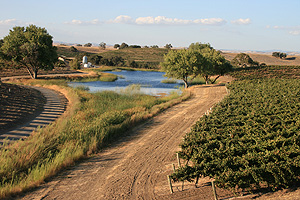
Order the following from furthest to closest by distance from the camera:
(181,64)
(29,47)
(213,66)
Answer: (213,66)
(29,47)
(181,64)

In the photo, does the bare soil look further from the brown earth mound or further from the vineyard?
the brown earth mound

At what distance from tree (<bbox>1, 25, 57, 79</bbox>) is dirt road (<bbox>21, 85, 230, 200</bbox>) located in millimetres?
37192

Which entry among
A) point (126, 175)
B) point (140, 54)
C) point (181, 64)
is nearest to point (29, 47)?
point (181, 64)

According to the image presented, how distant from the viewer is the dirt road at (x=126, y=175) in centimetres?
841

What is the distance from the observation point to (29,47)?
45.8 meters

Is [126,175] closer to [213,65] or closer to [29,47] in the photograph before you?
[213,65]

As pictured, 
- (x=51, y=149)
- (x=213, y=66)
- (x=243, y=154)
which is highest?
(x=213, y=66)

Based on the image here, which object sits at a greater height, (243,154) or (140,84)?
(243,154)

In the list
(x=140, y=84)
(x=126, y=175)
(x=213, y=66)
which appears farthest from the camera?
(x=213, y=66)

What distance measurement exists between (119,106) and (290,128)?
1515 centimetres

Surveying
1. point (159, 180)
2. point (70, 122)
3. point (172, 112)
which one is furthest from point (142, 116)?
point (159, 180)

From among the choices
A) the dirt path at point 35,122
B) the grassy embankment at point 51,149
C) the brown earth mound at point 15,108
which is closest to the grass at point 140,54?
the brown earth mound at point 15,108

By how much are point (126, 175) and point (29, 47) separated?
136 feet

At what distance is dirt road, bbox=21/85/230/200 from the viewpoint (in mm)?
8406
